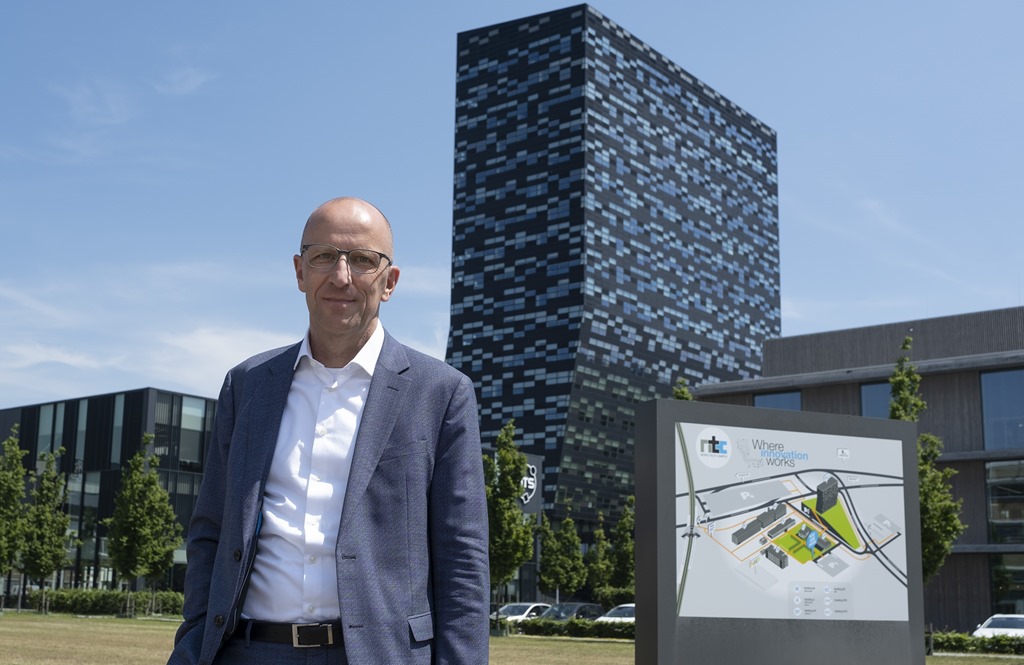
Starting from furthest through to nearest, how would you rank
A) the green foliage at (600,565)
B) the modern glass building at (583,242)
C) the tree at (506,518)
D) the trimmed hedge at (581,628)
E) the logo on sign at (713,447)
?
the modern glass building at (583,242) < the green foliage at (600,565) < the trimmed hedge at (581,628) < the tree at (506,518) < the logo on sign at (713,447)

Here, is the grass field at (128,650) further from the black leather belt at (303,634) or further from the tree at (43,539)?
the black leather belt at (303,634)

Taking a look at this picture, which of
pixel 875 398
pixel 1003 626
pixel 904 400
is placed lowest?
pixel 1003 626

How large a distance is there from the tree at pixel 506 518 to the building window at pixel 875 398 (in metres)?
14.9

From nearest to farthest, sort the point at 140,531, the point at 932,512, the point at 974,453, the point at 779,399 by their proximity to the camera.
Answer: the point at 932,512 < the point at 974,453 < the point at 140,531 < the point at 779,399

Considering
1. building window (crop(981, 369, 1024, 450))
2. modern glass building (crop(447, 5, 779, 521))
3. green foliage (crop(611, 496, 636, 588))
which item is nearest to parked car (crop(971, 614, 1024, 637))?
building window (crop(981, 369, 1024, 450))

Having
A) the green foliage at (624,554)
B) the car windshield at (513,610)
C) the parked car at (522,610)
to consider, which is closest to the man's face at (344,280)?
the parked car at (522,610)

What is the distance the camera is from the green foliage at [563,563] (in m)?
61.0

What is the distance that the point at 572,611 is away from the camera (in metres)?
48.0

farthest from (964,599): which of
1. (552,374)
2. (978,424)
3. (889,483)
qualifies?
(552,374)

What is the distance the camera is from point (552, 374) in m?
142

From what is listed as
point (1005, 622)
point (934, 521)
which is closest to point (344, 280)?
Answer: point (934, 521)

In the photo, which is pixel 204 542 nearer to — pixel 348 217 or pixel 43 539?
→ pixel 348 217

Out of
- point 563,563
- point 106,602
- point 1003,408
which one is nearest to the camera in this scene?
point 1003,408

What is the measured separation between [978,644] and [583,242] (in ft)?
→ 377
